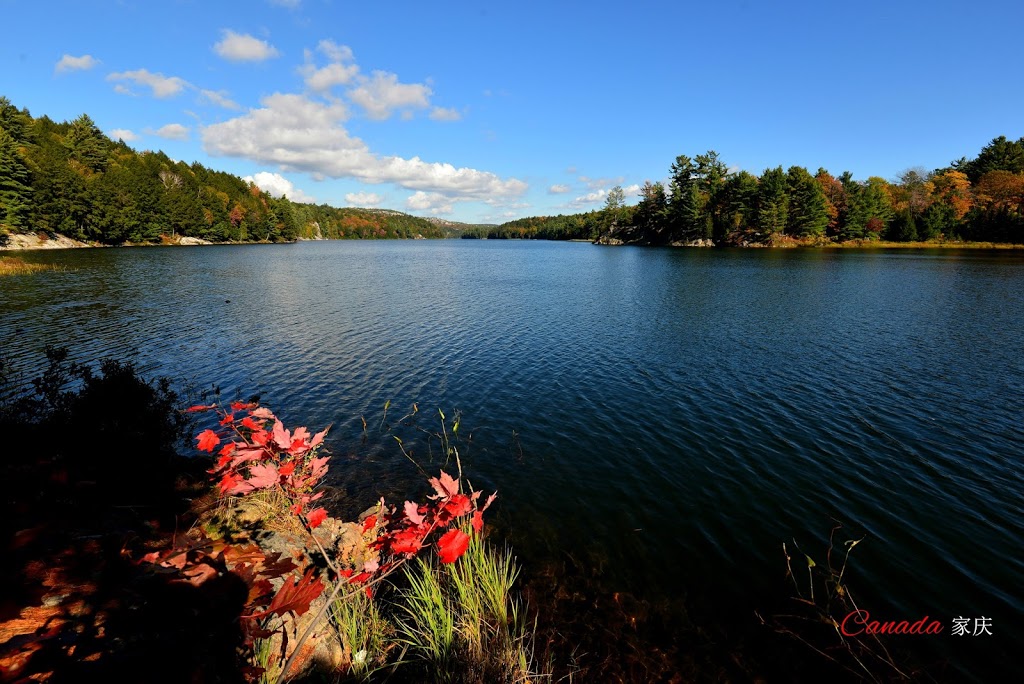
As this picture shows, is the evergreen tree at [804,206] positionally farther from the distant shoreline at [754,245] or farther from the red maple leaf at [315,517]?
the red maple leaf at [315,517]

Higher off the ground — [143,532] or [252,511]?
[143,532]

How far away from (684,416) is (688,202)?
131 m

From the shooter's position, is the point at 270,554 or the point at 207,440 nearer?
the point at 270,554

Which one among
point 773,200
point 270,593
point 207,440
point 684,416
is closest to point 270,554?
point 270,593

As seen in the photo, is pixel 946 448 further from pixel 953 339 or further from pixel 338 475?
pixel 338 475

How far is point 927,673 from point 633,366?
1690 centimetres

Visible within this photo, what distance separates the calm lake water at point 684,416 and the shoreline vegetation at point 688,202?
70.1 meters

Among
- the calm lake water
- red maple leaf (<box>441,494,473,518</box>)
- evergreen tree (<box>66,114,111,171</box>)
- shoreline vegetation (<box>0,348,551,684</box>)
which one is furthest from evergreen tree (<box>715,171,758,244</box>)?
evergreen tree (<box>66,114,111,171</box>)

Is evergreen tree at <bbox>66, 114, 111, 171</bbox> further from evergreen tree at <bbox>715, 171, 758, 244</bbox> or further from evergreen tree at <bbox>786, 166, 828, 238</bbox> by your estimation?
evergreen tree at <bbox>786, 166, 828, 238</bbox>

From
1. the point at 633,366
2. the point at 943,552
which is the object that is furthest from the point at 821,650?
Answer: the point at 633,366

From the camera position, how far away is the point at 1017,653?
7.58m

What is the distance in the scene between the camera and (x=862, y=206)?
11262 centimetres

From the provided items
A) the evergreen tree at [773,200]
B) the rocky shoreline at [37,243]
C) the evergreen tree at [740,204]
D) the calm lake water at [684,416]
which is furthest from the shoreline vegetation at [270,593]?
the evergreen tree at [740,204]

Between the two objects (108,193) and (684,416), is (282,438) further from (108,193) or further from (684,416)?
(108,193)
